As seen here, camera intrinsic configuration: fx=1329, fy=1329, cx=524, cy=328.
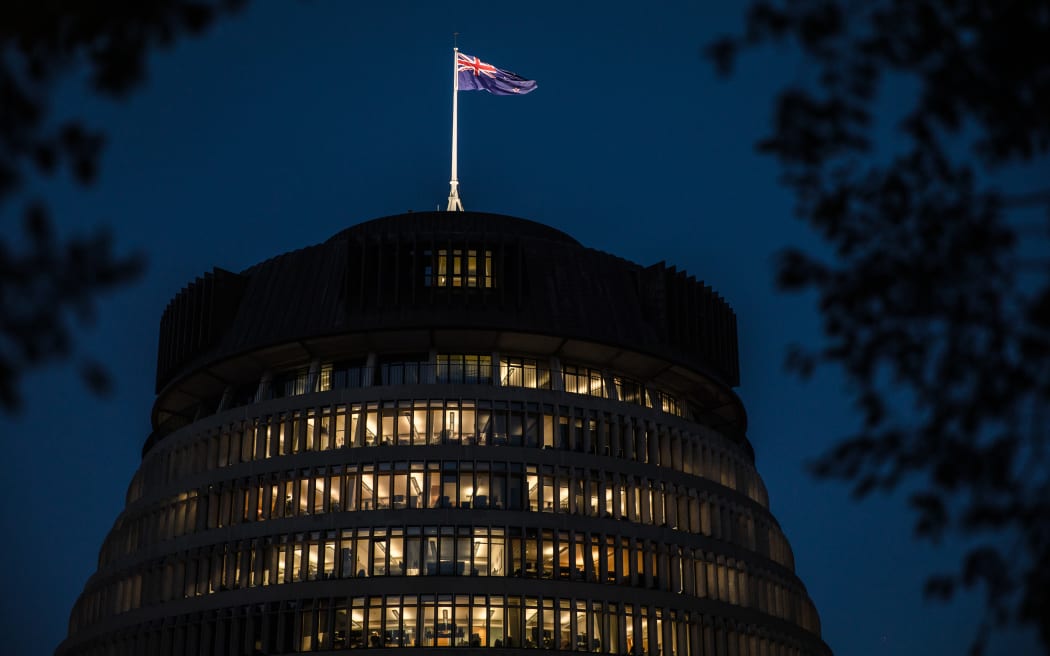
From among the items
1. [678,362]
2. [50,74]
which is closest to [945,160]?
[50,74]

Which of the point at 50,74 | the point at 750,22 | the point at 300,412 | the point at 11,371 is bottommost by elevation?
the point at 11,371

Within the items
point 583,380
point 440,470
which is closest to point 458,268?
point 583,380

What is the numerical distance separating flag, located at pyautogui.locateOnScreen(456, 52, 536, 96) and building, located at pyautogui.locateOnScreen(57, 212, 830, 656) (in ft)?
31.7

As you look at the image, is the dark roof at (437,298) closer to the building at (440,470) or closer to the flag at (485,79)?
the building at (440,470)

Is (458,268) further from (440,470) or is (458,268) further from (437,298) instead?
(440,470)

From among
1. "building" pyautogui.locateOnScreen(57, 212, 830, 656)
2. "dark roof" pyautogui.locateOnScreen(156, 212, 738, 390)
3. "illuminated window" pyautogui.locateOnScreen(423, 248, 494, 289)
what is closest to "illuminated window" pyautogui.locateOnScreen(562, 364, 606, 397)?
"building" pyautogui.locateOnScreen(57, 212, 830, 656)

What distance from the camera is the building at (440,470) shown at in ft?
286

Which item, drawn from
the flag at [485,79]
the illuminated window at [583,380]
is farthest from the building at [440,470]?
the flag at [485,79]

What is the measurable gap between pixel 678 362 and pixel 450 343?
55.3ft

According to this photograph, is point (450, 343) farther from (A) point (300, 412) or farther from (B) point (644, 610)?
(B) point (644, 610)

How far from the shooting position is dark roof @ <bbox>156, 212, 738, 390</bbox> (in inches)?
3632

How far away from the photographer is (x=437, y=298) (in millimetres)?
92312

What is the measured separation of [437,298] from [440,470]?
12.0 m

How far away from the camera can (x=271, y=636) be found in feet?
285
